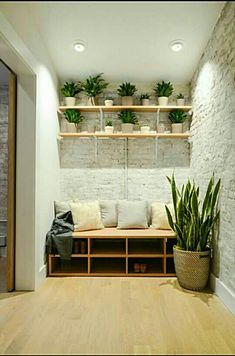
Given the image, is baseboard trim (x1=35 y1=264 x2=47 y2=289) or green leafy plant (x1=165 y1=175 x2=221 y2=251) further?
baseboard trim (x1=35 y1=264 x2=47 y2=289)

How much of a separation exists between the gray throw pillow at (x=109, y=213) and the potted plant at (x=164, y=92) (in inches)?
66.6

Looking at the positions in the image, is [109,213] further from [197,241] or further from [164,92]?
[164,92]

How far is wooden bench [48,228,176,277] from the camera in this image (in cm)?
367

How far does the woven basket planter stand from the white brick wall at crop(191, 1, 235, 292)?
0.38ft

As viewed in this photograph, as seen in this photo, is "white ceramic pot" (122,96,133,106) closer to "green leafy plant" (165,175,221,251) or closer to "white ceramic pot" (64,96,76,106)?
"white ceramic pot" (64,96,76,106)

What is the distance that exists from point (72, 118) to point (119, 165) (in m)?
1.03

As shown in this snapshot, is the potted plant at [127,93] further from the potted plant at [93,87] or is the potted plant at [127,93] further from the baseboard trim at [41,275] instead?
the baseboard trim at [41,275]

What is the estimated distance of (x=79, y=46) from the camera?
3527 mm

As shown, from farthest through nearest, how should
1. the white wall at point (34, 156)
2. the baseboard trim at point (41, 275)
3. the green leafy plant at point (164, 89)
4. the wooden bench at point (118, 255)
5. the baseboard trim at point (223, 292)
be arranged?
the green leafy plant at point (164, 89) → the wooden bench at point (118, 255) → the baseboard trim at point (41, 275) → the white wall at point (34, 156) → the baseboard trim at point (223, 292)

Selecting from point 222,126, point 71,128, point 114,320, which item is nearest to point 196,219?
point 222,126

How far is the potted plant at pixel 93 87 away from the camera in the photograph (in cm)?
428

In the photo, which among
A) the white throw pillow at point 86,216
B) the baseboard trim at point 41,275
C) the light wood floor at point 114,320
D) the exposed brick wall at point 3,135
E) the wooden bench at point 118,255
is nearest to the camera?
the light wood floor at point 114,320

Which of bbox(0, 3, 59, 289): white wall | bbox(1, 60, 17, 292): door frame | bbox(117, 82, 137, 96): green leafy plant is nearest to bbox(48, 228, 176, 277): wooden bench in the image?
bbox(0, 3, 59, 289): white wall

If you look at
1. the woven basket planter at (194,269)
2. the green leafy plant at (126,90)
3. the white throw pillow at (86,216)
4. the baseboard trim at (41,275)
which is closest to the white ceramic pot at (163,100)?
the green leafy plant at (126,90)
